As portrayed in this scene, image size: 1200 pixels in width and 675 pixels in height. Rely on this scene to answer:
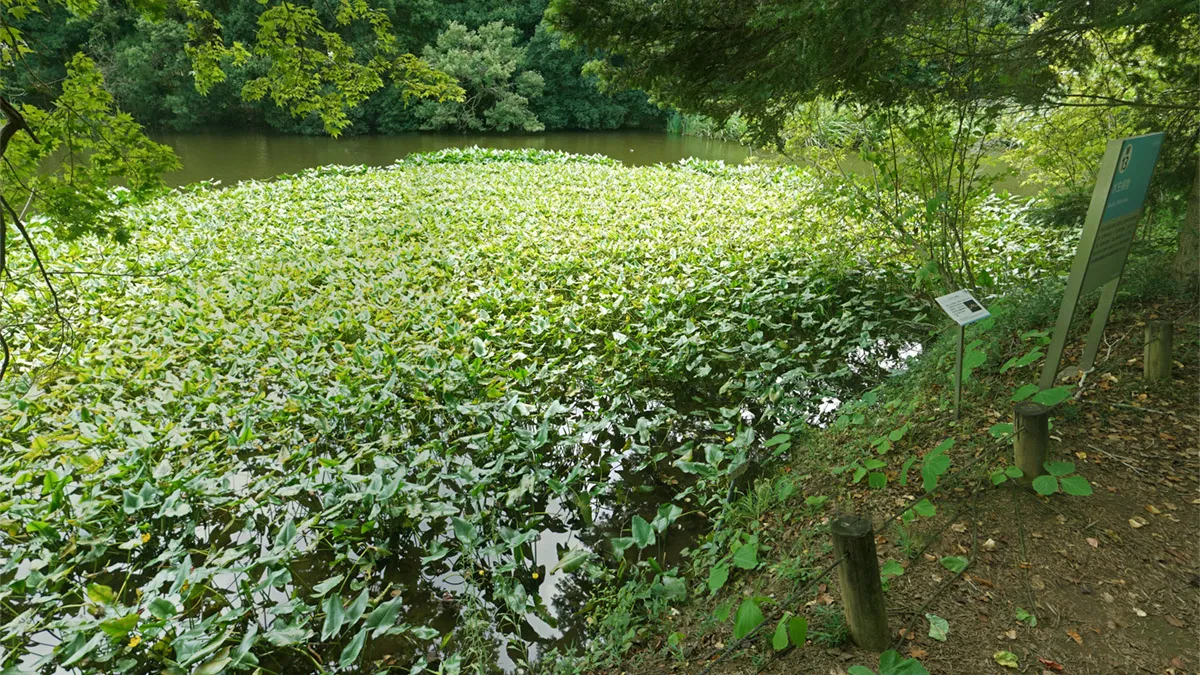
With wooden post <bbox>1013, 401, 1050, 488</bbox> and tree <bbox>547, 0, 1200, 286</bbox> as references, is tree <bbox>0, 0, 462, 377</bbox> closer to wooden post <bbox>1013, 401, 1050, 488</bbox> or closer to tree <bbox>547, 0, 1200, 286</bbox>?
tree <bbox>547, 0, 1200, 286</bbox>

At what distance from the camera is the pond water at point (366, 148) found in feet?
57.8

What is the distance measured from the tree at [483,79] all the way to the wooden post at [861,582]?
21.2 metres

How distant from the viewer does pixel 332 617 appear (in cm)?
242

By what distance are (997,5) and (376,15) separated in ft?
16.6

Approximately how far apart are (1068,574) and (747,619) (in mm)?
1299

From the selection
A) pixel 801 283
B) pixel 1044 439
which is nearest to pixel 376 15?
pixel 801 283

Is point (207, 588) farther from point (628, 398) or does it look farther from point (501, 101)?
point (501, 101)

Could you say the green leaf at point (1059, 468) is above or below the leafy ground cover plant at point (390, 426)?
above

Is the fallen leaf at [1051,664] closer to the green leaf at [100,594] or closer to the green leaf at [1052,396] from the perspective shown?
the green leaf at [1052,396]

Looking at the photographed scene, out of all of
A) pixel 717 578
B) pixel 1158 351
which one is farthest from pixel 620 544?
pixel 1158 351

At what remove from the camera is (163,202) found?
978cm

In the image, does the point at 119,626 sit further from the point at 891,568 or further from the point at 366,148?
the point at 366,148

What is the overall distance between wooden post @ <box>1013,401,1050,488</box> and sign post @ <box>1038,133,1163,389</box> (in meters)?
0.59

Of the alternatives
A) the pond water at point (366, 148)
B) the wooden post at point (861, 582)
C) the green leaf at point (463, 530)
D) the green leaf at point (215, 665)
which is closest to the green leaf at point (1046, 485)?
the wooden post at point (861, 582)
